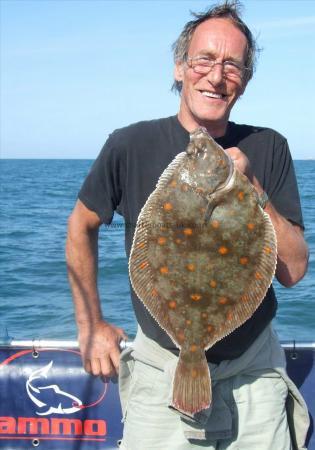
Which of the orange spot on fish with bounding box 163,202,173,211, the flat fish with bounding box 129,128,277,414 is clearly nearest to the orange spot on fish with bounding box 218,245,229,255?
the flat fish with bounding box 129,128,277,414

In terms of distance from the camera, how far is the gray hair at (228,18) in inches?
113

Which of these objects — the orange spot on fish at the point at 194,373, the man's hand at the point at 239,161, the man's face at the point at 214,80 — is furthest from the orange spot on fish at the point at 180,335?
the man's face at the point at 214,80

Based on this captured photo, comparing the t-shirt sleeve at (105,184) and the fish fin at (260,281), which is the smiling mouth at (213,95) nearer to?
the t-shirt sleeve at (105,184)

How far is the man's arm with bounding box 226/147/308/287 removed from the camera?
2.55m

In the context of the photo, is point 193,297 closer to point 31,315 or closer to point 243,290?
point 243,290

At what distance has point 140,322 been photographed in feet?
9.58

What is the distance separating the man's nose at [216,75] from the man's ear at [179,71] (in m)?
0.26

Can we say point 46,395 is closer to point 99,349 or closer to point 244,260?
point 99,349

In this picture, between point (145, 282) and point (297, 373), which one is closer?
point (145, 282)

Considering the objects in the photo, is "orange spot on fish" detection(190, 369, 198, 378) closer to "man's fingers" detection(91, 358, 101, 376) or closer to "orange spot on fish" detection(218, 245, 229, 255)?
"orange spot on fish" detection(218, 245, 229, 255)

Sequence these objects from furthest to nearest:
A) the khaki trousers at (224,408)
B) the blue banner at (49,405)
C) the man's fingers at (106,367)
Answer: the blue banner at (49,405) < the man's fingers at (106,367) < the khaki trousers at (224,408)

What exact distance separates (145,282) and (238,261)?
0.37 m

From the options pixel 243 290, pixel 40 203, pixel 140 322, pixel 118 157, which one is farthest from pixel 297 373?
pixel 40 203

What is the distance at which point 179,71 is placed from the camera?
9.71 feet
